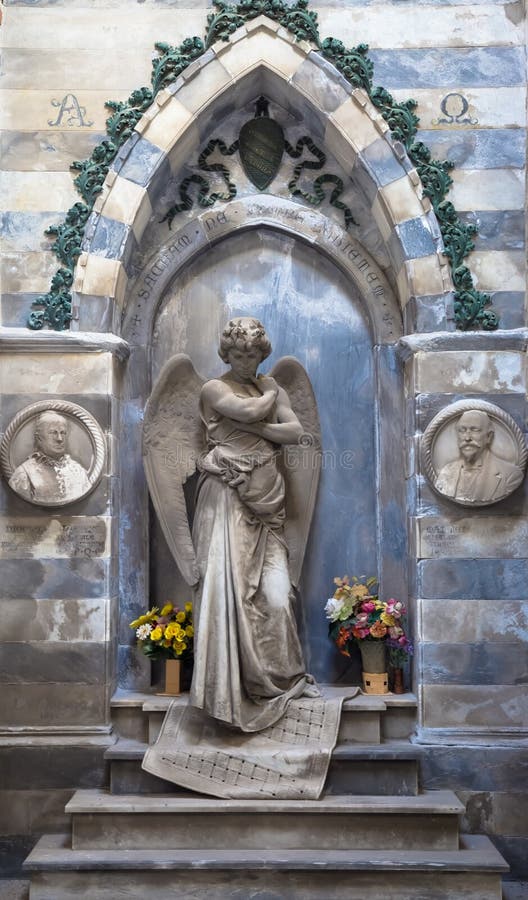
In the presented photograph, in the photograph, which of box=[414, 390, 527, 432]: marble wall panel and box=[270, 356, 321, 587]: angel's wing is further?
box=[270, 356, 321, 587]: angel's wing

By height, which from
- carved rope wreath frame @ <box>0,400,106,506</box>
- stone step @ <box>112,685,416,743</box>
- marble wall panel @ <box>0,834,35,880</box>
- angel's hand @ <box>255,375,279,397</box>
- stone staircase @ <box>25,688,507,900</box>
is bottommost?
marble wall panel @ <box>0,834,35,880</box>

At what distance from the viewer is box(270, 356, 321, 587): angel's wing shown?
5953 mm

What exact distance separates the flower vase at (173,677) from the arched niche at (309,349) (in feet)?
1.35

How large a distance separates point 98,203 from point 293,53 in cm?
131

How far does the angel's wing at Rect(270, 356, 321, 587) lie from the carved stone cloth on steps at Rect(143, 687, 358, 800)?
797 millimetres

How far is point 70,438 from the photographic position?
5676 mm

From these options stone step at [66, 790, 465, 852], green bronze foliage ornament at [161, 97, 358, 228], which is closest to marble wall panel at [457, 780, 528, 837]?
stone step at [66, 790, 465, 852]

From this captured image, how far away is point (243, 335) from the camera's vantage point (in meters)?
5.62

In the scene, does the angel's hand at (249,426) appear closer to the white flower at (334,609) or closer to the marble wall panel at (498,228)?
the white flower at (334,609)

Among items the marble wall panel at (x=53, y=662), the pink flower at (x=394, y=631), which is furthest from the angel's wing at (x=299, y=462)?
the marble wall panel at (x=53, y=662)

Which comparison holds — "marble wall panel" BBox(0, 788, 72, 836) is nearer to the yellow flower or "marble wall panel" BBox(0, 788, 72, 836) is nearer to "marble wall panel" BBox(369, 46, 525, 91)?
the yellow flower

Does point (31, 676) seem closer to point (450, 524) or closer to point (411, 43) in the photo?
point (450, 524)

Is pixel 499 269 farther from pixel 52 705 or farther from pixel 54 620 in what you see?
pixel 52 705

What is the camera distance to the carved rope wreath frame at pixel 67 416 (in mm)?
5613
